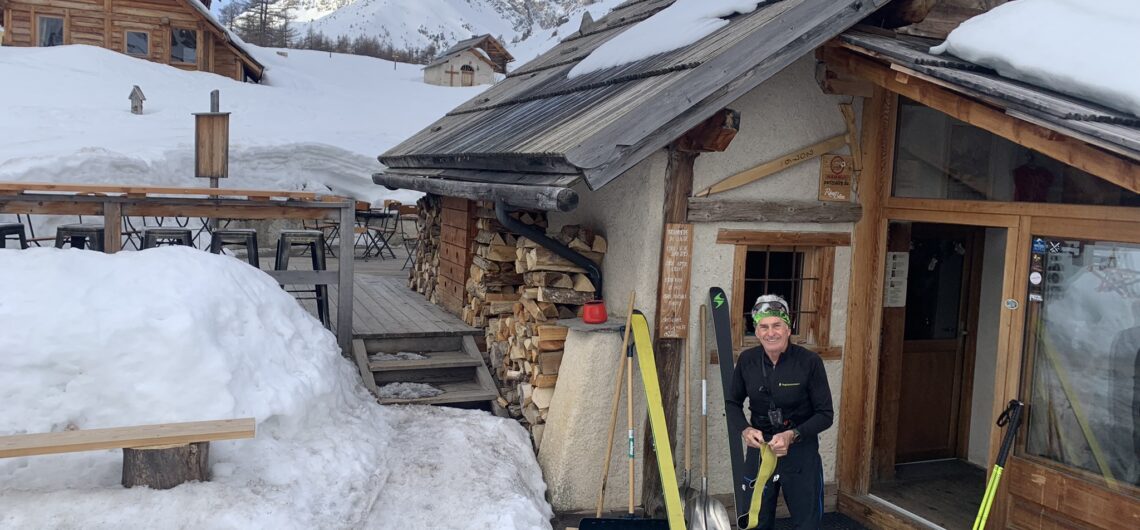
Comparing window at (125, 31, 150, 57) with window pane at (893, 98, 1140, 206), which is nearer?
window pane at (893, 98, 1140, 206)

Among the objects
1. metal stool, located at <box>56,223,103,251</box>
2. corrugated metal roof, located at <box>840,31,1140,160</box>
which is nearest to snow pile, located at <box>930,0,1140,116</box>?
corrugated metal roof, located at <box>840,31,1140,160</box>

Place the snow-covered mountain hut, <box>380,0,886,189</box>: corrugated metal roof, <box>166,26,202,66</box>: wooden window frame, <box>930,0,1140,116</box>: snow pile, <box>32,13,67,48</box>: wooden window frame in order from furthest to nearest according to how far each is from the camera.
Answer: the snow-covered mountain hut
<box>166,26,202,66</box>: wooden window frame
<box>32,13,67,48</box>: wooden window frame
<box>380,0,886,189</box>: corrugated metal roof
<box>930,0,1140,116</box>: snow pile

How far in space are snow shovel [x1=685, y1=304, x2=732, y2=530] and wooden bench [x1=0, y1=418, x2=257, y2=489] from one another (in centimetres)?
280

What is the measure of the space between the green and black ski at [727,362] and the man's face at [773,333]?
928 millimetres

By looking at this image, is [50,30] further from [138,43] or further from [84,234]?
[84,234]

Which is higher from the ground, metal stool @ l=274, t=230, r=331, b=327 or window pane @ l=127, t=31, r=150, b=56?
window pane @ l=127, t=31, r=150, b=56

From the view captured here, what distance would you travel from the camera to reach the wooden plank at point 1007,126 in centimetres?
378

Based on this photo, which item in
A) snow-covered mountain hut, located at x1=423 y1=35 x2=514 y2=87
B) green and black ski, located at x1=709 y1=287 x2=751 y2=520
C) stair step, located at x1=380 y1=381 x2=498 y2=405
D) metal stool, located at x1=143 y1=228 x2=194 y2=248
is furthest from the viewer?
snow-covered mountain hut, located at x1=423 y1=35 x2=514 y2=87

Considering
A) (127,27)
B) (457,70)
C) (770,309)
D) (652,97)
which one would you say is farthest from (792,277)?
(457,70)

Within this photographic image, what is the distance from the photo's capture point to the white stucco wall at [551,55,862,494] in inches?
223

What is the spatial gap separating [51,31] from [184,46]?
13.1ft

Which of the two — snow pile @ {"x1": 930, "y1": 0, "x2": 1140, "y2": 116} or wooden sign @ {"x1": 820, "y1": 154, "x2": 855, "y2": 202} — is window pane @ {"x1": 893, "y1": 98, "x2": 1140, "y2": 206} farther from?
snow pile @ {"x1": 930, "y1": 0, "x2": 1140, "y2": 116}

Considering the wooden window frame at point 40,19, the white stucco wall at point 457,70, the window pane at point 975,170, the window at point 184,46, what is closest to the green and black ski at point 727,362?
the window pane at point 975,170

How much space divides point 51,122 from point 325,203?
18425mm
